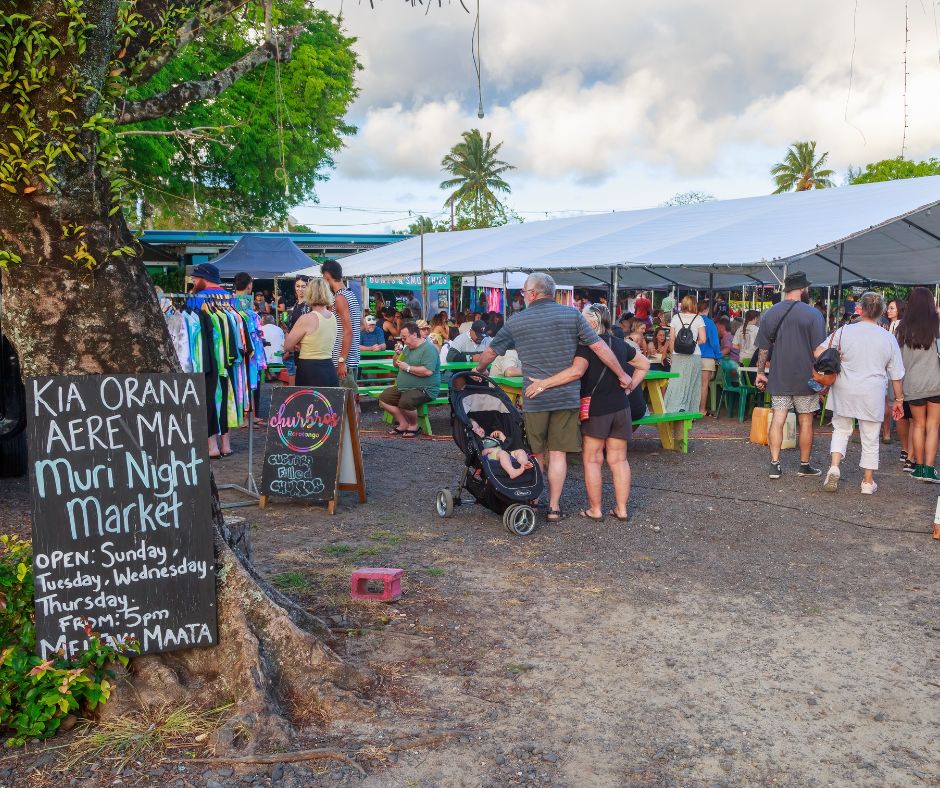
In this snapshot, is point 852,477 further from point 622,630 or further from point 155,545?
point 155,545

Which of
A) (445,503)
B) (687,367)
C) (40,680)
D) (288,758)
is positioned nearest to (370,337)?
(687,367)

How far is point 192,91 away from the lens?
425 cm

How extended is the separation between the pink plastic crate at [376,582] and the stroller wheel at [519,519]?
160 centimetres

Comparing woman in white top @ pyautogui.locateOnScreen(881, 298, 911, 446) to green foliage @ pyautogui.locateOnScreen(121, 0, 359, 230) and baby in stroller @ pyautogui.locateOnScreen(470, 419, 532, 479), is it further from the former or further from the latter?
green foliage @ pyautogui.locateOnScreen(121, 0, 359, 230)

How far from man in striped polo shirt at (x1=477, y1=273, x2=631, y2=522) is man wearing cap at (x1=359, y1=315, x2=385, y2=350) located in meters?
8.62

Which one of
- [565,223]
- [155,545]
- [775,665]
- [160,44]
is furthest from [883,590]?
[565,223]

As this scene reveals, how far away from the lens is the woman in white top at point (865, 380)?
303 inches

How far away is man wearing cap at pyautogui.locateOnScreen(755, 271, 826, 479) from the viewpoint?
8336mm

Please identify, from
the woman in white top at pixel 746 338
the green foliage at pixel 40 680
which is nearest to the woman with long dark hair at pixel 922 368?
the woman in white top at pixel 746 338

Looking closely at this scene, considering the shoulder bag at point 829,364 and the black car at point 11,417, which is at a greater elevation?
the shoulder bag at point 829,364

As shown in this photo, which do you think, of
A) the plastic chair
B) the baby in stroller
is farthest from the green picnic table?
the baby in stroller

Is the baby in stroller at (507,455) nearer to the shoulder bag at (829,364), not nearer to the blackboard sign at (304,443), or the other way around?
the blackboard sign at (304,443)

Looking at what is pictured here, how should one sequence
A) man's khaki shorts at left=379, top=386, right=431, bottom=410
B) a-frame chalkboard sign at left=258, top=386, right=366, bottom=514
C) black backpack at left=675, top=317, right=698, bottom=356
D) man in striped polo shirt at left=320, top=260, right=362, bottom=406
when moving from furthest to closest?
black backpack at left=675, top=317, right=698, bottom=356
man's khaki shorts at left=379, top=386, right=431, bottom=410
man in striped polo shirt at left=320, top=260, right=362, bottom=406
a-frame chalkboard sign at left=258, top=386, right=366, bottom=514

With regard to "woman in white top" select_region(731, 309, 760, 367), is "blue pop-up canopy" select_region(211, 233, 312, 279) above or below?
above
